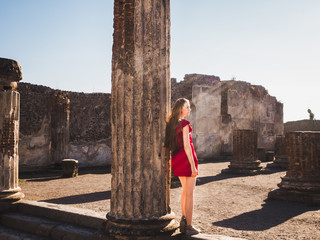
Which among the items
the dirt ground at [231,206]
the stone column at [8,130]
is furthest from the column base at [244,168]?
the stone column at [8,130]

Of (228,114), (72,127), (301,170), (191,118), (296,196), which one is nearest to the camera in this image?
(296,196)

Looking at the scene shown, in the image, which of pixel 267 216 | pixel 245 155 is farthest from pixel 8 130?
pixel 245 155

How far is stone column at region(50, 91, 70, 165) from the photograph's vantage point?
10.2 m

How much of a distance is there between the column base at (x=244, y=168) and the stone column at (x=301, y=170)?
10.8 ft

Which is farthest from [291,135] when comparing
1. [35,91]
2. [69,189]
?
[35,91]

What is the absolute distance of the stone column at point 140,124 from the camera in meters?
2.77

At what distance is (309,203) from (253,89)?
40.6 feet

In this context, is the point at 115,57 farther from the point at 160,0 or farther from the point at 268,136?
the point at 268,136

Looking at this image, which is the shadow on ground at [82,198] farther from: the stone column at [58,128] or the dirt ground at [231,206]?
the stone column at [58,128]

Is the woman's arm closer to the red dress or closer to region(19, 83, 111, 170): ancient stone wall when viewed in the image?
the red dress

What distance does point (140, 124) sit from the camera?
2789mm

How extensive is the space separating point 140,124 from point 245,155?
745 centimetres

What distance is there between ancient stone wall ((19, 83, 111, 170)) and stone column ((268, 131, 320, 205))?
25.8 feet

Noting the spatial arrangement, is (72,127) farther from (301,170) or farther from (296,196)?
(296,196)
